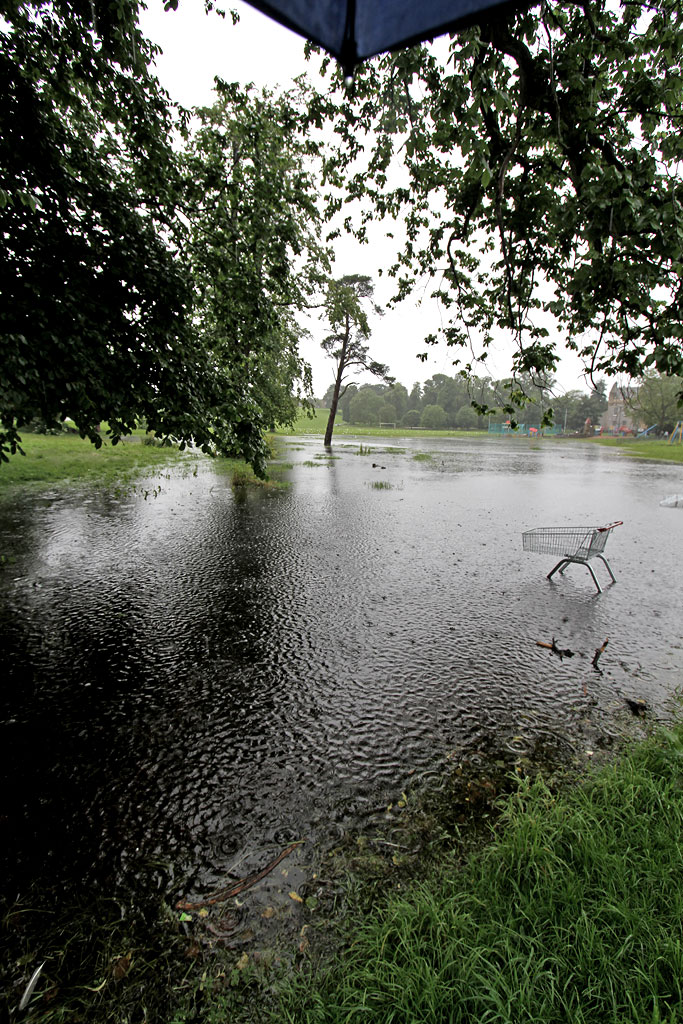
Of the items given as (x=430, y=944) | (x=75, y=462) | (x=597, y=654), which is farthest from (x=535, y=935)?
(x=75, y=462)

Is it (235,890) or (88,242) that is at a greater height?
(88,242)

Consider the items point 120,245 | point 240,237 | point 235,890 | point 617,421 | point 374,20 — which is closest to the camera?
point 374,20

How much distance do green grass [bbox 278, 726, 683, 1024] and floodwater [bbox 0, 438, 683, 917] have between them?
73 centimetres

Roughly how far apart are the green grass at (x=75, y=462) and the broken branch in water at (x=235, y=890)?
974cm

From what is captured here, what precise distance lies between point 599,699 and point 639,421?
97652mm

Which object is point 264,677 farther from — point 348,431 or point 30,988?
point 348,431

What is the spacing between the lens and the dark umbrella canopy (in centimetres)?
107

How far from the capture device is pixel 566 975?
5.79 ft

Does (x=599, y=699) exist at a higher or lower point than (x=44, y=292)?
lower

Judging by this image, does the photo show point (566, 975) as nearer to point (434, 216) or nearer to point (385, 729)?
point (385, 729)

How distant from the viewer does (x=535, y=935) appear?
1.95m

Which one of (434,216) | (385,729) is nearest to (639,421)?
(434,216)

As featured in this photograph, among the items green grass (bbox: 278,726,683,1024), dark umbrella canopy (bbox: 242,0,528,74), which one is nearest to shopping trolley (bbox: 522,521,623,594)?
green grass (bbox: 278,726,683,1024)

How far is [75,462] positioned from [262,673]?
1791 cm
